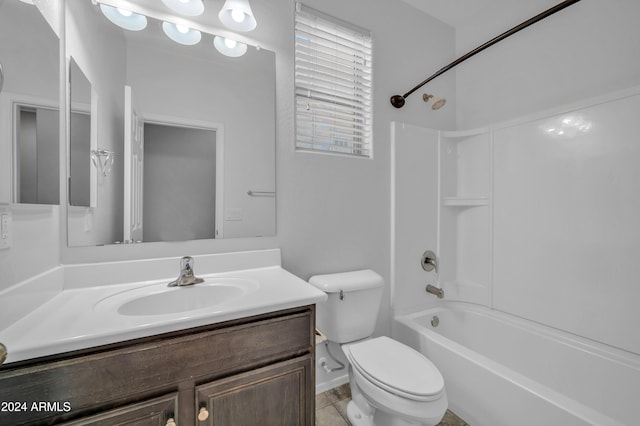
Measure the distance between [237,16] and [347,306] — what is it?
1.59m

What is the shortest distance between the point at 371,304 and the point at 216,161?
1.14 metres

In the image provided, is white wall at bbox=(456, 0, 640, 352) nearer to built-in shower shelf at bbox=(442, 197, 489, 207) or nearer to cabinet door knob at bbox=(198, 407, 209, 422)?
built-in shower shelf at bbox=(442, 197, 489, 207)

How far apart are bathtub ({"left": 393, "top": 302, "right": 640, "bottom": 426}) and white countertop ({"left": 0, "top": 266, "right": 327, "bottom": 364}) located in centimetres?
94

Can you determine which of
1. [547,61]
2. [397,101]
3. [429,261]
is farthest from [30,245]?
[547,61]

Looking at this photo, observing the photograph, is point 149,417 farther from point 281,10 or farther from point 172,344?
point 281,10

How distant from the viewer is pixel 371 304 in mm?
1490

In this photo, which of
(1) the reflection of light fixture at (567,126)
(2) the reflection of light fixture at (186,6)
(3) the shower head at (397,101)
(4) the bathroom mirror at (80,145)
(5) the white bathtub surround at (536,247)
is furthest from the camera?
(3) the shower head at (397,101)

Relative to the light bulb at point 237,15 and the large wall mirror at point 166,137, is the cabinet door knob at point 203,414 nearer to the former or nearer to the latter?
the large wall mirror at point 166,137

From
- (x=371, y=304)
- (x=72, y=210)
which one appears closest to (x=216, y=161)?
(x=72, y=210)

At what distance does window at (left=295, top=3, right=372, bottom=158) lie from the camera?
5.10ft

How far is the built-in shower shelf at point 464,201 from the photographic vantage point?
196 centimetres

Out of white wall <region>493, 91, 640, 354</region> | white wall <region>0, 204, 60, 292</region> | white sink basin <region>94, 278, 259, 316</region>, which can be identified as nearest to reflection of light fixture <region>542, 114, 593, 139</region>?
white wall <region>493, 91, 640, 354</region>

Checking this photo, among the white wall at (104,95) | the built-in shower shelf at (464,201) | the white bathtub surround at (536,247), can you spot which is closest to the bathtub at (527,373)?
the white bathtub surround at (536,247)

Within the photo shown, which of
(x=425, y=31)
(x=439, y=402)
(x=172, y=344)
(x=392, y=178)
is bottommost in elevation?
(x=439, y=402)
